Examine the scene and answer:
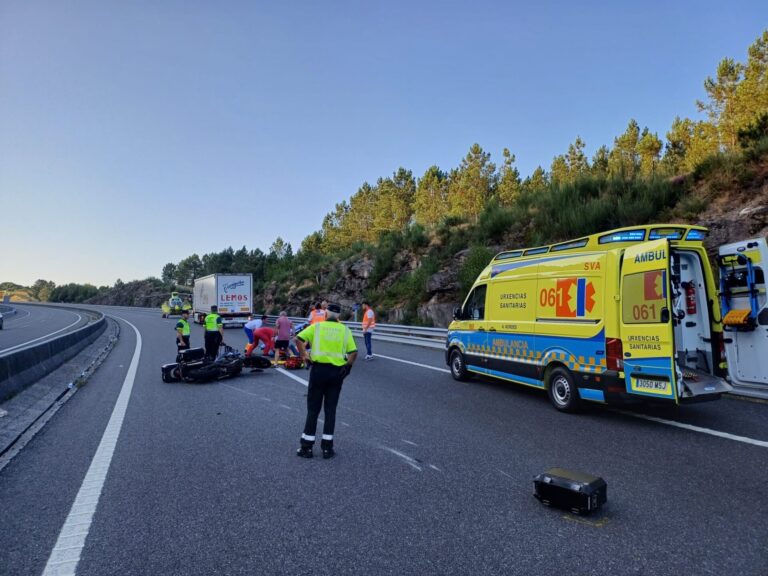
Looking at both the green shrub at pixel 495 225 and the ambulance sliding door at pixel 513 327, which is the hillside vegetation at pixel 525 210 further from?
the ambulance sliding door at pixel 513 327

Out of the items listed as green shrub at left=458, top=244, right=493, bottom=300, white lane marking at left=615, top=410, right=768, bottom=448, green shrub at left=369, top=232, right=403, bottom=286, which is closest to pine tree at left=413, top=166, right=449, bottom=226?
green shrub at left=369, top=232, right=403, bottom=286

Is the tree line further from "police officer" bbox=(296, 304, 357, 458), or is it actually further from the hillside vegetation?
"police officer" bbox=(296, 304, 357, 458)

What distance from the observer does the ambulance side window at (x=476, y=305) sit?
33.3ft

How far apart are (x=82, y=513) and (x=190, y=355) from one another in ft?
23.6

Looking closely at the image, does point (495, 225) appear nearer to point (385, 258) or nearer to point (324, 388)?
point (385, 258)

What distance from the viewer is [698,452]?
5477mm

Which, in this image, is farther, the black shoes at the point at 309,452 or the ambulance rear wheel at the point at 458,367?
the ambulance rear wheel at the point at 458,367

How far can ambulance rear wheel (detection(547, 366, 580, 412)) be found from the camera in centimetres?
738

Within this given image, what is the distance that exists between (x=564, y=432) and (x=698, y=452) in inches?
57.7

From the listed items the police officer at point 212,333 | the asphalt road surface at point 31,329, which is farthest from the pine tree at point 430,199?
the police officer at point 212,333

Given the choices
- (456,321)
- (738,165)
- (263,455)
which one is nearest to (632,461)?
(263,455)

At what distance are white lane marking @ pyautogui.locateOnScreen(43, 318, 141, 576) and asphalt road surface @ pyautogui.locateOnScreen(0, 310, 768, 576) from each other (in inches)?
0.9

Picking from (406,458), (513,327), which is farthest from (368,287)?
(406,458)

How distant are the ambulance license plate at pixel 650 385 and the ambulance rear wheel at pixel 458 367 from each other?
4.11 meters
